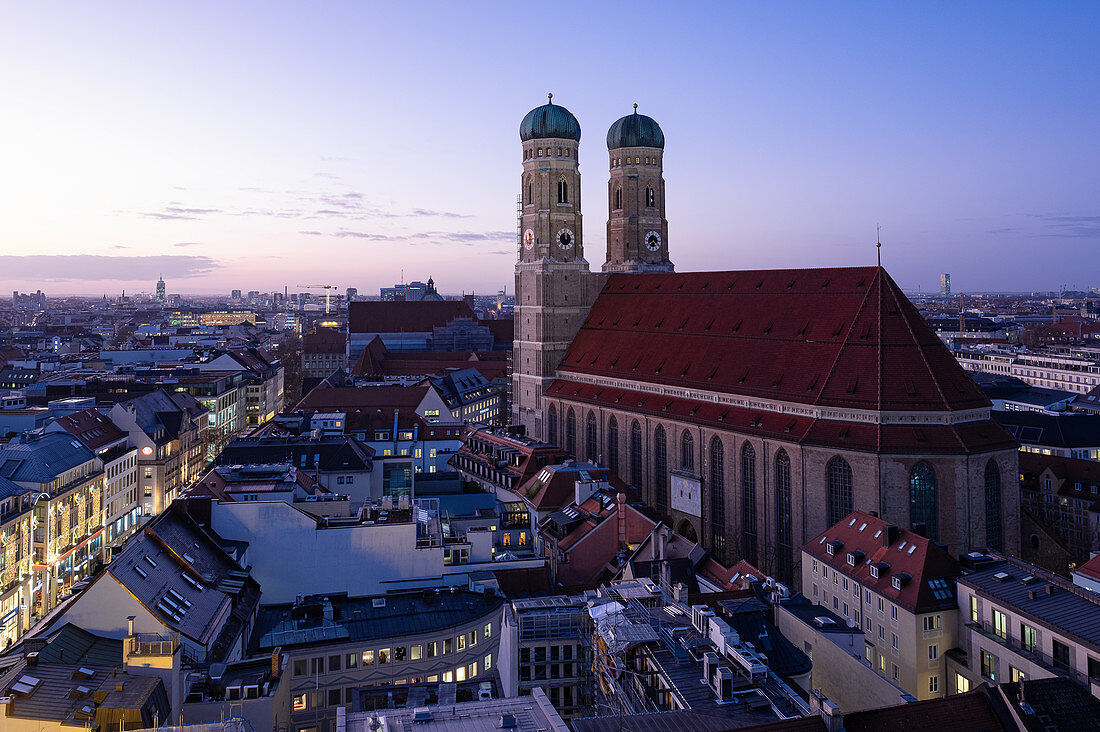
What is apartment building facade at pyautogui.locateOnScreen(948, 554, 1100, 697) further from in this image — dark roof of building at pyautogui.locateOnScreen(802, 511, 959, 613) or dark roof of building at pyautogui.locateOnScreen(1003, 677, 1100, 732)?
dark roof of building at pyautogui.locateOnScreen(1003, 677, 1100, 732)

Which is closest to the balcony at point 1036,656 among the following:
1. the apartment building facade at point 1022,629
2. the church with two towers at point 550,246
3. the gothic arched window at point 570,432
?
the apartment building facade at point 1022,629

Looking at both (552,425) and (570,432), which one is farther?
(552,425)

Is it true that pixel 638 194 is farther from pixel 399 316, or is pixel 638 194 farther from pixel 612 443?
pixel 399 316

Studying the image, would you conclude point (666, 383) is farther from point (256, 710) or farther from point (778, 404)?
point (256, 710)

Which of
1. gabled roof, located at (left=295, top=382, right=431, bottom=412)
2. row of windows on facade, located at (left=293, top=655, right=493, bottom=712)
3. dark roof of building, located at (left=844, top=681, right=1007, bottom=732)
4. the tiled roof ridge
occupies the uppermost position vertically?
the tiled roof ridge

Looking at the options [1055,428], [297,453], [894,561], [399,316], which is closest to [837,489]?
[894,561]

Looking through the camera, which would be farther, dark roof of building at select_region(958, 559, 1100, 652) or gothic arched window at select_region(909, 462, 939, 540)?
gothic arched window at select_region(909, 462, 939, 540)

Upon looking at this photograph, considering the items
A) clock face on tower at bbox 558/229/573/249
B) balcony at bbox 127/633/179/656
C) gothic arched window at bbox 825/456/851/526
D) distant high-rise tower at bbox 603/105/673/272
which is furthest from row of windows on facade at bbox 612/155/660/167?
balcony at bbox 127/633/179/656
